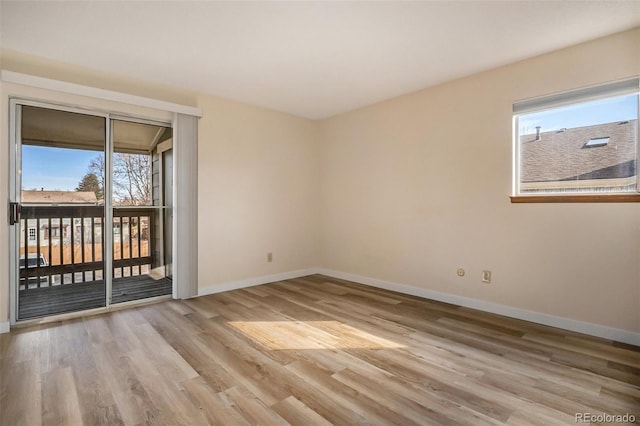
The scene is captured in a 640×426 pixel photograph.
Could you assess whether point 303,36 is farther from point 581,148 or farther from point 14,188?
→ point 14,188

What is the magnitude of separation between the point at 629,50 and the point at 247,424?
149 inches

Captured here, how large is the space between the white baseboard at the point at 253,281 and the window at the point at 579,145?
10.2ft

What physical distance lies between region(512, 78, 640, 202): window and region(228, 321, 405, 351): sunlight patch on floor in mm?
1986

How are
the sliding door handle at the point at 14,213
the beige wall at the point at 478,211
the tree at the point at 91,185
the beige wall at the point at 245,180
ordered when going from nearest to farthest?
the beige wall at the point at 478,211 < the sliding door handle at the point at 14,213 < the tree at the point at 91,185 < the beige wall at the point at 245,180

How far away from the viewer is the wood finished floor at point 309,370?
1.65m

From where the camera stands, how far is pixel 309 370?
6.86 feet

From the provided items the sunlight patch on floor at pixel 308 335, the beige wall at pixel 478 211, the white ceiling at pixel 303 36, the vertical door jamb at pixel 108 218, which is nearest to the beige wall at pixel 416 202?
the beige wall at pixel 478 211

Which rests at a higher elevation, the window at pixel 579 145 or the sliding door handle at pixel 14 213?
the window at pixel 579 145

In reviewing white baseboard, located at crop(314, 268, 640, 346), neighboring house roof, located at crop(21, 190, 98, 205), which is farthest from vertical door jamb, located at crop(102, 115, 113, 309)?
white baseboard, located at crop(314, 268, 640, 346)

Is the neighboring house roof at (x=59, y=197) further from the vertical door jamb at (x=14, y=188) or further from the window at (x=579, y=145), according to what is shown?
the window at (x=579, y=145)

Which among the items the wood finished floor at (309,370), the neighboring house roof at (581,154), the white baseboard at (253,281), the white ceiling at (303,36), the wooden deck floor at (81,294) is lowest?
the wood finished floor at (309,370)

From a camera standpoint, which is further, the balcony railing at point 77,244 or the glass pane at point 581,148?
the balcony railing at point 77,244

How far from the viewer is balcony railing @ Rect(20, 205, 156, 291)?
2.92 metres

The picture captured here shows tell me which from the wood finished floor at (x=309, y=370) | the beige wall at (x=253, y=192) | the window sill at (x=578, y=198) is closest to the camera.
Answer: the wood finished floor at (x=309, y=370)
